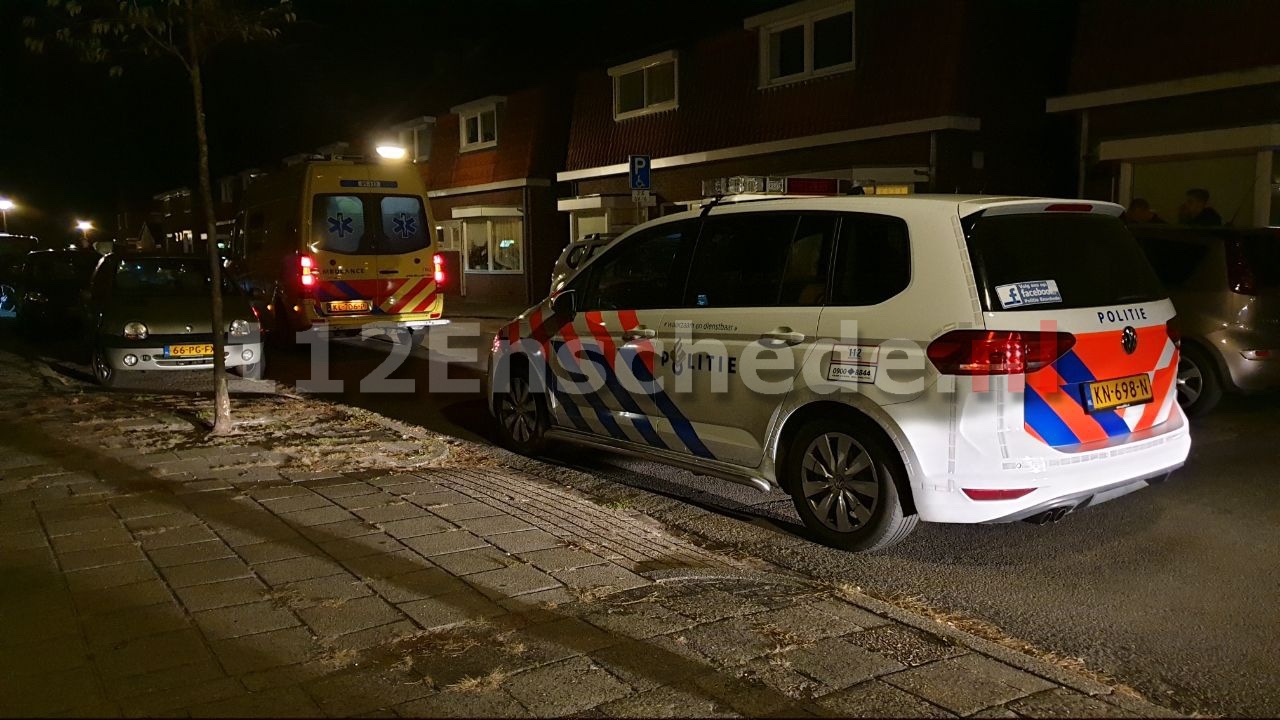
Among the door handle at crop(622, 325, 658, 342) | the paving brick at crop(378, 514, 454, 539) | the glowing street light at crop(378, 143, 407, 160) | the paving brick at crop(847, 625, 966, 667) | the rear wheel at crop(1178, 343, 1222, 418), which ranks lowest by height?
the paving brick at crop(847, 625, 966, 667)

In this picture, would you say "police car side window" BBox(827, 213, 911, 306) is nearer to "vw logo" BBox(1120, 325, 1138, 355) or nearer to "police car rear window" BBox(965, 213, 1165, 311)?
"police car rear window" BBox(965, 213, 1165, 311)

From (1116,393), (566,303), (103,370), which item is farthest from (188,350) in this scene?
(1116,393)

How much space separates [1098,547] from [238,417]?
6883 millimetres

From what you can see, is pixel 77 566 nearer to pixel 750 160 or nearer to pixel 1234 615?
pixel 1234 615

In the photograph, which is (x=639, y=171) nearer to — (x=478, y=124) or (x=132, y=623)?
(x=132, y=623)

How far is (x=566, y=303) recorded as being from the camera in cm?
659

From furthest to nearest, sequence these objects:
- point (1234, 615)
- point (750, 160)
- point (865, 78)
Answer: point (750, 160)
point (865, 78)
point (1234, 615)

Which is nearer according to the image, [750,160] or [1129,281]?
[1129,281]

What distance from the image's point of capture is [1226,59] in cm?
1195

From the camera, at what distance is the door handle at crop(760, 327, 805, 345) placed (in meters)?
4.97

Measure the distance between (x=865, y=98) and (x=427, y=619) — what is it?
1379cm

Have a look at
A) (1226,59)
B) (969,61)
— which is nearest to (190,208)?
(969,61)

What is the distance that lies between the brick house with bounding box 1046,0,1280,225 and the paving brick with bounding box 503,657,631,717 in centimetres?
1175

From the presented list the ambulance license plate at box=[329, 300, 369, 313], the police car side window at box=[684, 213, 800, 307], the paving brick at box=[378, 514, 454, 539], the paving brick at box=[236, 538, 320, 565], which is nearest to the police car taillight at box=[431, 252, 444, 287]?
the ambulance license plate at box=[329, 300, 369, 313]
